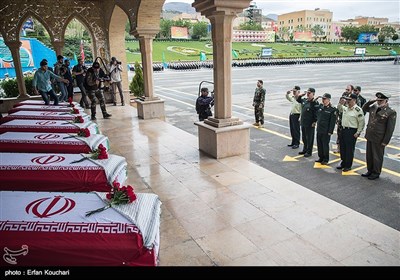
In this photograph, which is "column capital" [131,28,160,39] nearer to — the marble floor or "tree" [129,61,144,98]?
the marble floor

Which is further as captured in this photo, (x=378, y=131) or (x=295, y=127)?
(x=295, y=127)

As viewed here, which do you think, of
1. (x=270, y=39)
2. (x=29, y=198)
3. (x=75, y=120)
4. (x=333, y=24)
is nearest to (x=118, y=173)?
(x=29, y=198)

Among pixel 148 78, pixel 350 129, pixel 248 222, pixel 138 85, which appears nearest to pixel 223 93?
pixel 350 129

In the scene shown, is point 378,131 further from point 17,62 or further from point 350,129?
point 17,62

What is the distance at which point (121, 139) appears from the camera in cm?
741

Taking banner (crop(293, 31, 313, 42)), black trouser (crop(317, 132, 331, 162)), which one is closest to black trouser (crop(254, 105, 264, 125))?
black trouser (crop(317, 132, 331, 162))

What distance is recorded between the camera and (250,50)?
2402 inches

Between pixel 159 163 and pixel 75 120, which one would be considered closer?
pixel 159 163

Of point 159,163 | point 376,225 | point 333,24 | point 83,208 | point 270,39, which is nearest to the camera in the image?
point 83,208

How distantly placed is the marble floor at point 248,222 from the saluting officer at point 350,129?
2.14 meters

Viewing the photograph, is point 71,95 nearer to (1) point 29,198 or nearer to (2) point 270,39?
(1) point 29,198

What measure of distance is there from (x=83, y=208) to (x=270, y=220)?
6.94 ft

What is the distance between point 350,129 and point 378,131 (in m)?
0.53

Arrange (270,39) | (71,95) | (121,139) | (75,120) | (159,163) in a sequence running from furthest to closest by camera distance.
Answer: (270,39)
(71,95)
(121,139)
(75,120)
(159,163)
